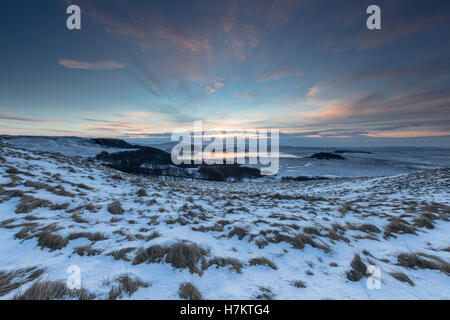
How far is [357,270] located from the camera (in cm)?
331

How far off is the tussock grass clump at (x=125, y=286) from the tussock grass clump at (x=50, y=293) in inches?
11.5

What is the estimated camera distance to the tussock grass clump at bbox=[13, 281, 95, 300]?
2264 mm

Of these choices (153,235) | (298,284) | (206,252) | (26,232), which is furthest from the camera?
(153,235)

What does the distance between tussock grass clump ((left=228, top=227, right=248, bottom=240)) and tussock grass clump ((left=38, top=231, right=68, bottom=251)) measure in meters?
3.92

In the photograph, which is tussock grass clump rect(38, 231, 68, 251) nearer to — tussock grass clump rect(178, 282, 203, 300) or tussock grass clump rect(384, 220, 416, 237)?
tussock grass clump rect(178, 282, 203, 300)

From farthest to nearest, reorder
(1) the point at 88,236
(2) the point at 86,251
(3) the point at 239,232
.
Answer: (3) the point at 239,232, (1) the point at 88,236, (2) the point at 86,251

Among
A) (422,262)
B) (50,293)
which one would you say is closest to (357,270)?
(422,262)

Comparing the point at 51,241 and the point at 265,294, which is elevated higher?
the point at 51,241

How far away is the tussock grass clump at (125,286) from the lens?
2.42 meters

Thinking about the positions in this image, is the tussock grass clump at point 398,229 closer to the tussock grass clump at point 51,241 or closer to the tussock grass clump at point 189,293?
the tussock grass clump at point 189,293

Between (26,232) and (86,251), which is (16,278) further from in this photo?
(26,232)

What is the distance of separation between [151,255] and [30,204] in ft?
17.0

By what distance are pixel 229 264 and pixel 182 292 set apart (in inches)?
43.1
